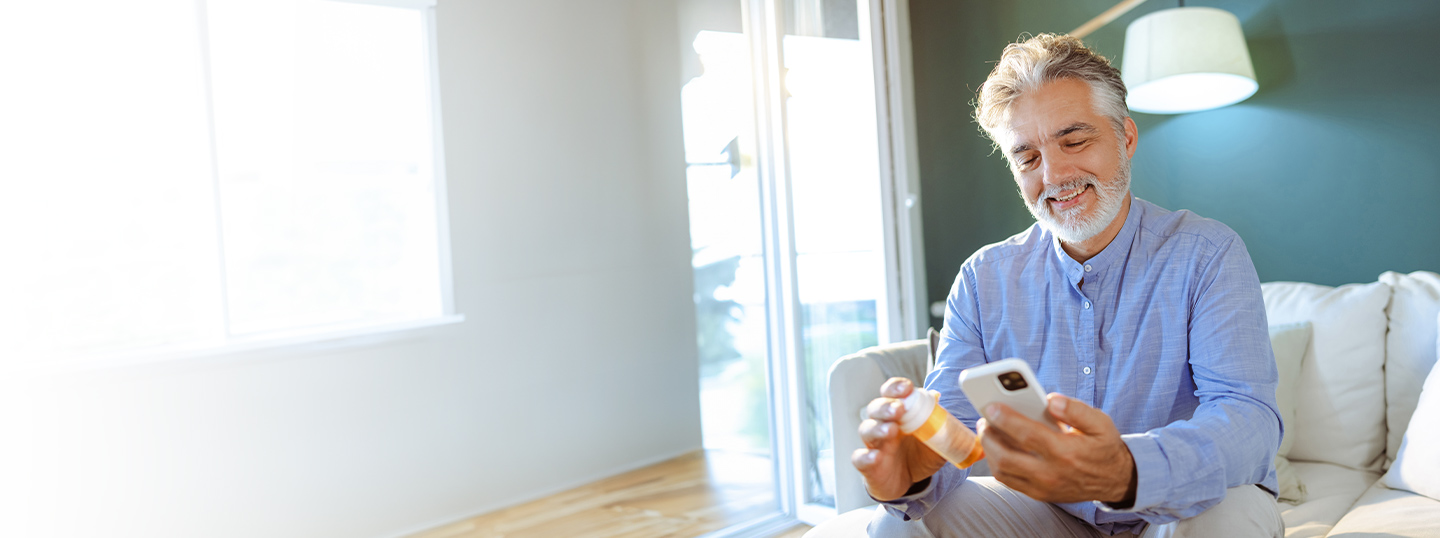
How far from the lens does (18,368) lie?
1978mm

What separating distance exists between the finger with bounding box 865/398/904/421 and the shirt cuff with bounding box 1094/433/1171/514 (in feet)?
0.72

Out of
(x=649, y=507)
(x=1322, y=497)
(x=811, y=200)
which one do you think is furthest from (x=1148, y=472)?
(x=649, y=507)

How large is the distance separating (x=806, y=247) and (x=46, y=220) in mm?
1964

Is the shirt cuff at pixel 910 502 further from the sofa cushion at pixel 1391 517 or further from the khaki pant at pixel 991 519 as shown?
the sofa cushion at pixel 1391 517

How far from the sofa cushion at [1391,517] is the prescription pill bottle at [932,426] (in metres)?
0.91

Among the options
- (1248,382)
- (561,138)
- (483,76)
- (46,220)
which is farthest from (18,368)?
(1248,382)

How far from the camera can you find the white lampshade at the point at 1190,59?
2.07 metres

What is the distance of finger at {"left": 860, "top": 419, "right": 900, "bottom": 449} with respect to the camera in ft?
2.85

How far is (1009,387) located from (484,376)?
7.57 ft

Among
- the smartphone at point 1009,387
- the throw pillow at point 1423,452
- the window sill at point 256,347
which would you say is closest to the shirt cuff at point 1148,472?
the smartphone at point 1009,387

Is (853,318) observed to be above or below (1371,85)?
below

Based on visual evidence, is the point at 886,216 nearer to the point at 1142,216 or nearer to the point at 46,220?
the point at 1142,216

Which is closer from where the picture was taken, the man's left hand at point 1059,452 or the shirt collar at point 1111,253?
the man's left hand at point 1059,452

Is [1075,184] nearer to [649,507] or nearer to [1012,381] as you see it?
[1012,381]
